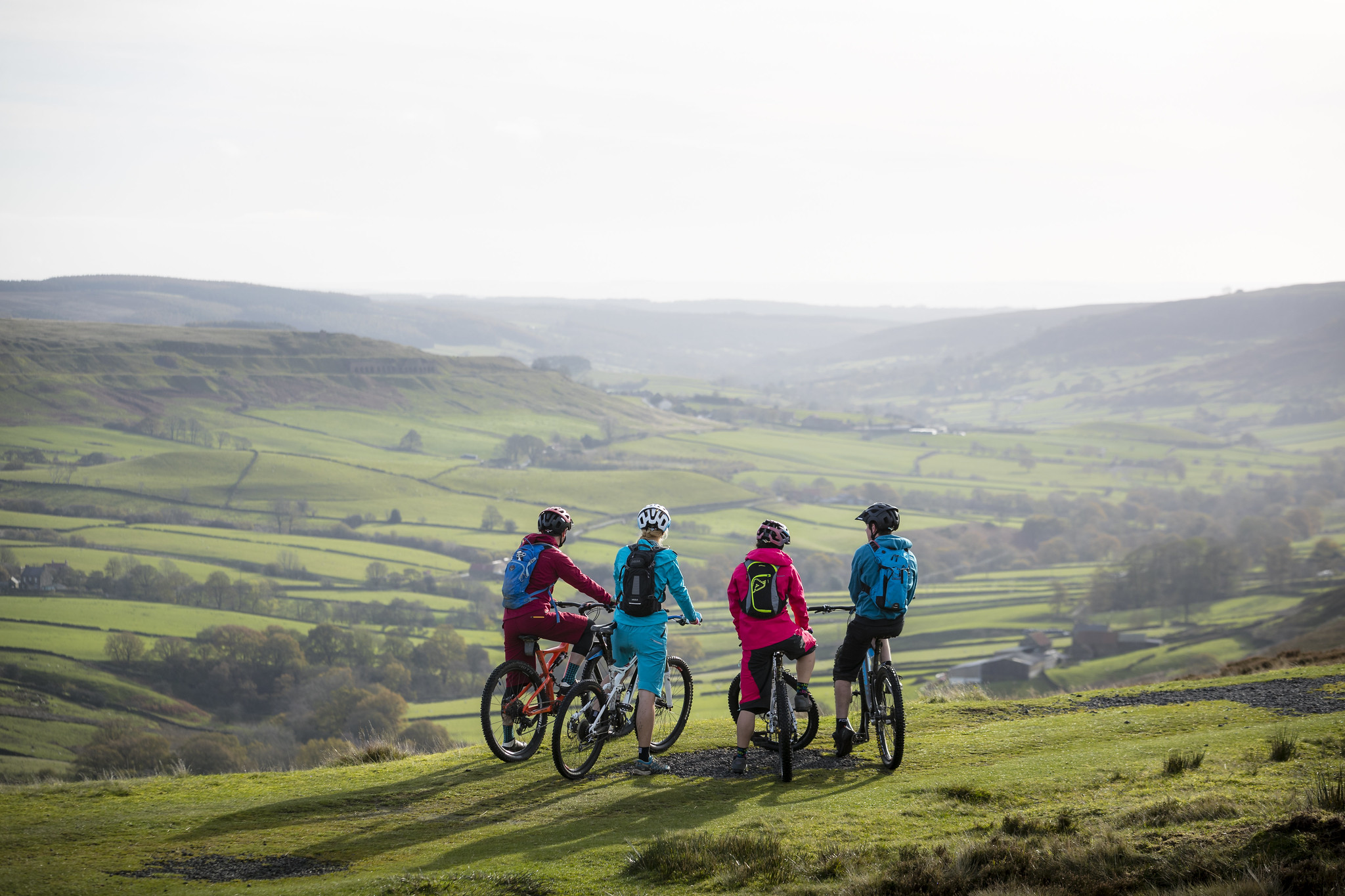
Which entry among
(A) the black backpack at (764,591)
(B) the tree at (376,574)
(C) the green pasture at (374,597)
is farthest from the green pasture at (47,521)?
(A) the black backpack at (764,591)

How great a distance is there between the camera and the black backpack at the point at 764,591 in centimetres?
909

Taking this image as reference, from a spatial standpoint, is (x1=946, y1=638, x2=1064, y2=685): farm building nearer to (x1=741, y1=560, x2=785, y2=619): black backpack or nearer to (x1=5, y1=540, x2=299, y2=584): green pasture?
(x1=741, y1=560, x2=785, y2=619): black backpack

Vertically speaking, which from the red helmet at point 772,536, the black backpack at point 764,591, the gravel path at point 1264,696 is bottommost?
the gravel path at point 1264,696

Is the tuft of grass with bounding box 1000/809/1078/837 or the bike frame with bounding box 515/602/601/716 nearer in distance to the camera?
the tuft of grass with bounding box 1000/809/1078/837

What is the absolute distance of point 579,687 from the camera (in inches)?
361

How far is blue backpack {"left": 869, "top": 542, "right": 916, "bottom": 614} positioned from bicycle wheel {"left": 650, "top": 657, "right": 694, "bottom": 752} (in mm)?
2404

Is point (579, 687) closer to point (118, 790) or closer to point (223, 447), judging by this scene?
point (118, 790)

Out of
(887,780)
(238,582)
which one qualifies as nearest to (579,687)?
(887,780)

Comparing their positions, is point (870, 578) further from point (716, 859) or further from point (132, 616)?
point (132, 616)

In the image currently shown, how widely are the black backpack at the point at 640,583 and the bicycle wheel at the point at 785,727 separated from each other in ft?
5.17

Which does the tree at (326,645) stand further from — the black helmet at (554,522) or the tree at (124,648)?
the black helmet at (554,522)

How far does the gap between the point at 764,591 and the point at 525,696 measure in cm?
310

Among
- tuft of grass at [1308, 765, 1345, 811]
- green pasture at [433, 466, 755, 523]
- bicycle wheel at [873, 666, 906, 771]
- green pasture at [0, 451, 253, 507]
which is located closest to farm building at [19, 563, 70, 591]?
green pasture at [0, 451, 253, 507]

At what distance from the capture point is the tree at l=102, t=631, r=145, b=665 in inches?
2291
